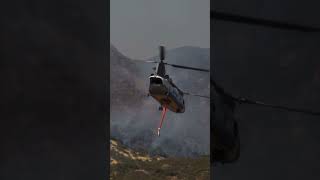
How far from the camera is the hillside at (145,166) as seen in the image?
4234mm

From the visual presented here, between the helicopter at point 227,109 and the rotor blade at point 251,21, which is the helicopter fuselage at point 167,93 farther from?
the rotor blade at point 251,21

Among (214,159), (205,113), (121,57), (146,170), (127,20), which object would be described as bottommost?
(146,170)

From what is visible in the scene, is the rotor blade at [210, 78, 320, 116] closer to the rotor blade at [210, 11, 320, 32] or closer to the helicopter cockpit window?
the rotor blade at [210, 11, 320, 32]

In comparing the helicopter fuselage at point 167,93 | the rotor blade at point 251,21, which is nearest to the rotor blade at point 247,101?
the rotor blade at point 251,21

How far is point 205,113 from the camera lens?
4.03 meters

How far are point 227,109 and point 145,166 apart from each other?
4.64 feet

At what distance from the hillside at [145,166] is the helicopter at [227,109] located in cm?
71

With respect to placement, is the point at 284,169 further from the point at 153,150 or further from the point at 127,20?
the point at 127,20

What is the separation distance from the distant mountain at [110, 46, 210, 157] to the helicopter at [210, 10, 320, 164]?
20.2 inches

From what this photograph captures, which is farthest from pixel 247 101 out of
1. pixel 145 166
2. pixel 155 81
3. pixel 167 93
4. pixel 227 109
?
pixel 145 166

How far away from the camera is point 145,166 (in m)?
4.45
